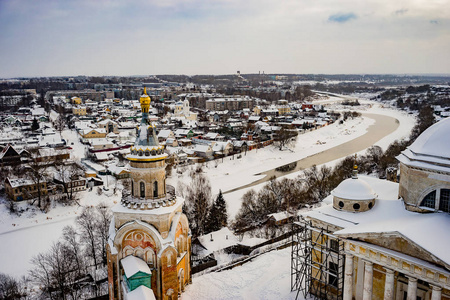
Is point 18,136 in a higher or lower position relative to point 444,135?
lower

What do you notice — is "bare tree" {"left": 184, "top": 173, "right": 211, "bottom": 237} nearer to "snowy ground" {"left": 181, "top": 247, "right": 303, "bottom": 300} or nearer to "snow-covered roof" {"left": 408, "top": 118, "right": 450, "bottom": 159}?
"snowy ground" {"left": 181, "top": 247, "right": 303, "bottom": 300}

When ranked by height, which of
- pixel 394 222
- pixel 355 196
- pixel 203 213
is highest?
pixel 355 196

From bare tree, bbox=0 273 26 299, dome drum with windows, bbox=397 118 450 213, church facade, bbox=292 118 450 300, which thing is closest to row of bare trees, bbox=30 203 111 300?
bare tree, bbox=0 273 26 299

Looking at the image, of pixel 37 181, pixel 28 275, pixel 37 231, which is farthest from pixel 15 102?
pixel 28 275

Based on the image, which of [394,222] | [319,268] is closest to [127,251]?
[319,268]

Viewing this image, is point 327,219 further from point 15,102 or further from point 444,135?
point 15,102

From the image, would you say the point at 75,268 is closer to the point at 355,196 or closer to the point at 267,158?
the point at 355,196

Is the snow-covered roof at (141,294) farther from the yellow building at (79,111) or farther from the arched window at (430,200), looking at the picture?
the yellow building at (79,111)
